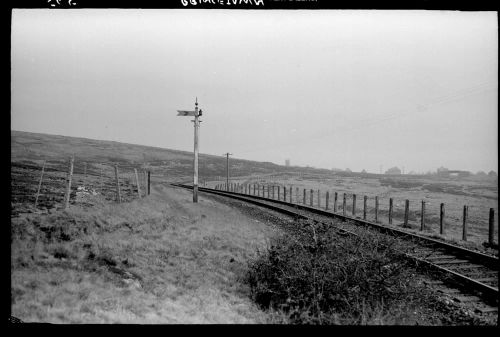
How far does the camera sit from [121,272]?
21.2 ft

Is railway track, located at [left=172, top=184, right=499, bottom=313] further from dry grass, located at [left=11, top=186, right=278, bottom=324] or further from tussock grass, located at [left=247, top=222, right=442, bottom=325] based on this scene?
dry grass, located at [left=11, top=186, right=278, bottom=324]

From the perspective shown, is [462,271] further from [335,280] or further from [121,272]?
[121,272]

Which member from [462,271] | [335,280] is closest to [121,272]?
[335,280]

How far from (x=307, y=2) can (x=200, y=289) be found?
534cm

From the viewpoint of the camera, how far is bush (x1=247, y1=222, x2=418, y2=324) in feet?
18.6

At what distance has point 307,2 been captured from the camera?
5012mm

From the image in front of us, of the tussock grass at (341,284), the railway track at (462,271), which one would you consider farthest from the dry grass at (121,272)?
the railway track at (462,271)

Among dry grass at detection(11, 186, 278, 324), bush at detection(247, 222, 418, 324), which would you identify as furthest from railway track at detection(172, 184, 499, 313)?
dry grass at detection(11, 186, 278, 324)

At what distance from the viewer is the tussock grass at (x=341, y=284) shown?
5.56 metres

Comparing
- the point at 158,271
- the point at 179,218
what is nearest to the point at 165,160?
the point at 179,218

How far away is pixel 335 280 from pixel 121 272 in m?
4.02

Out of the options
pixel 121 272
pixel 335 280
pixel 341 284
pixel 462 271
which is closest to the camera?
pixel 341 284
